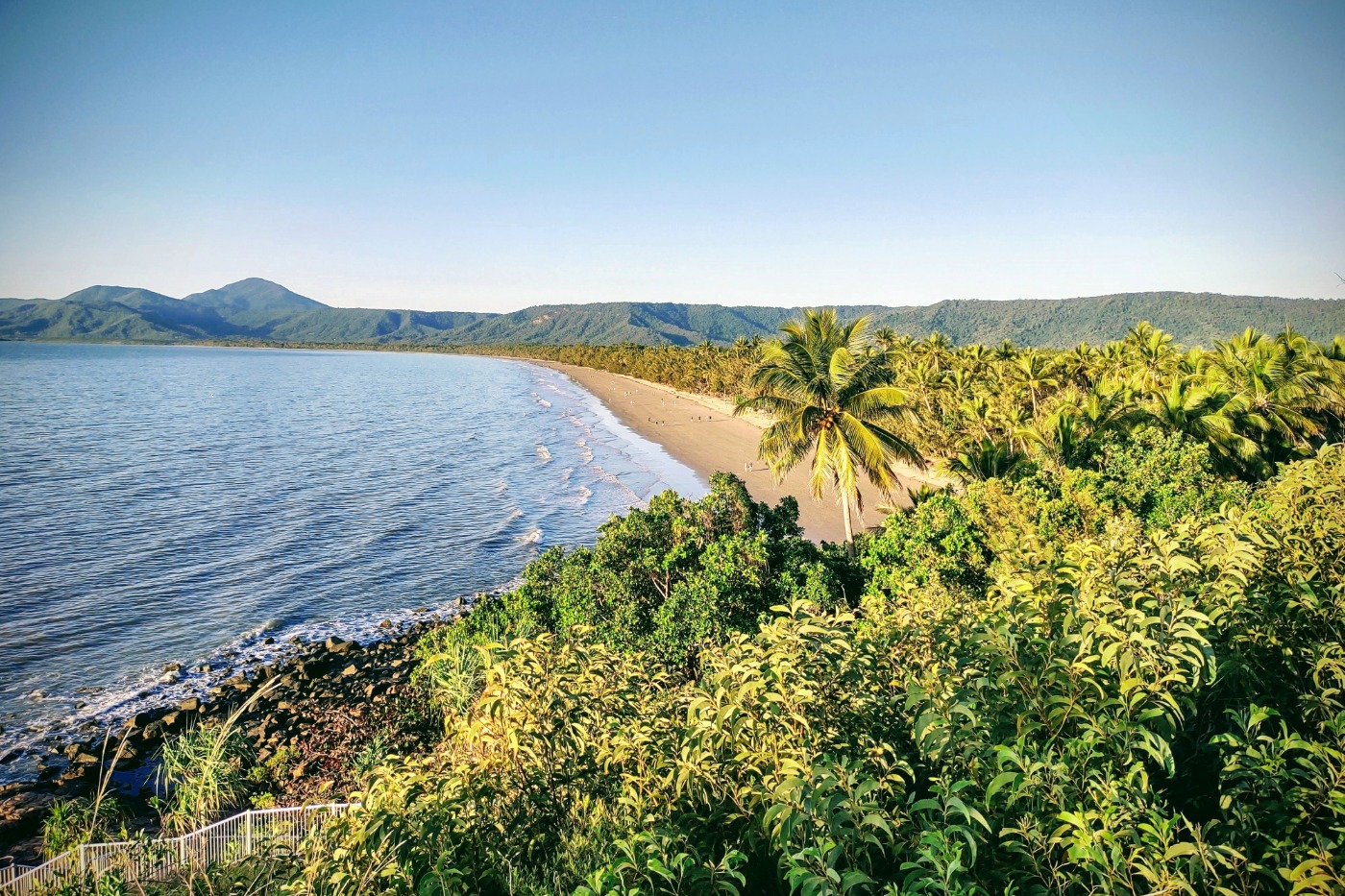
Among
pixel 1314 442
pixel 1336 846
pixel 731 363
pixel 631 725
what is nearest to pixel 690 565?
pixel 631 725

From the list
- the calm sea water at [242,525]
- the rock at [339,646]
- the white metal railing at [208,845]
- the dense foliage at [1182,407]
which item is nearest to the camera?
the white metal railing at [208,845]

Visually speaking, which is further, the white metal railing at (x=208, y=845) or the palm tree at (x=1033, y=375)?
the palm tree at (x=1033, y=375)

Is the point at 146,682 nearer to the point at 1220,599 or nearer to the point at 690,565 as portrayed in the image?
the point at 690,565

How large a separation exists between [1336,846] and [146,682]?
24335 mm

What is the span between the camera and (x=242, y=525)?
34188 millimetres

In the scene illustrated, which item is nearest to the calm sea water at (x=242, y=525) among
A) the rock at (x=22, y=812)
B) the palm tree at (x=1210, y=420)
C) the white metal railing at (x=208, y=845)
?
the rock at (x=22, y=812)

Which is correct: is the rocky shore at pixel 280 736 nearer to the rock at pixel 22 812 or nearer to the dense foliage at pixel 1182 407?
the rock at pixel 22 812

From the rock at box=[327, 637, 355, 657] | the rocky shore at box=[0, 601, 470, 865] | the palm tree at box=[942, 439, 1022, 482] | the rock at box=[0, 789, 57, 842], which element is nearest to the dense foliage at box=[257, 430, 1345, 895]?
the rocky shore at box=[0, 601, 470, 865]

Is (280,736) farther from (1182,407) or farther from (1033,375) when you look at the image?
(1033,375)

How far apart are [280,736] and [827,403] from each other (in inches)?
646

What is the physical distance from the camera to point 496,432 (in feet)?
220

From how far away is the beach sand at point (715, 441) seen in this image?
33125mm

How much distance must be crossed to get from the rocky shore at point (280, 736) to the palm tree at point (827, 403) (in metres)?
11.7

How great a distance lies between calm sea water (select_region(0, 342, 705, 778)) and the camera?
21.2m
